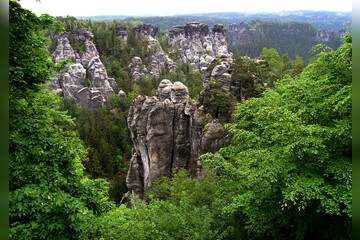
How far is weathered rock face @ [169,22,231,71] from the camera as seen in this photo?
124 meters

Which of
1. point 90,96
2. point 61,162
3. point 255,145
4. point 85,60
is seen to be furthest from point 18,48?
point 85,60

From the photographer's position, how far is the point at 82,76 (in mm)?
75062

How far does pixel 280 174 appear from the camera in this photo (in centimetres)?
822

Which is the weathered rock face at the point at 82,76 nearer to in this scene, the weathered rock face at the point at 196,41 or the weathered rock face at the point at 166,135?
the weathered rock face at the point at 166,135

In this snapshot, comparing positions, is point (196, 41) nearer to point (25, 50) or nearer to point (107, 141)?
point (107, 141)

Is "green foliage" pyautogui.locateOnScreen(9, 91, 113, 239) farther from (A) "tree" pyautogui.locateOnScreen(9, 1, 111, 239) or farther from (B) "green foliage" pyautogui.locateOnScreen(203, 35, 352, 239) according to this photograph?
(B) "green foliage" pyautogui.locateOnScreen(203, 35, 352, 239)

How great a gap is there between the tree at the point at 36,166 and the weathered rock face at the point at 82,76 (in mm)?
65189

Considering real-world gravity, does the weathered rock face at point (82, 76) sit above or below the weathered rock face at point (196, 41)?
below

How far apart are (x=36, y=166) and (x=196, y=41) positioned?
13035 cm

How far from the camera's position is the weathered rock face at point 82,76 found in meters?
72.8

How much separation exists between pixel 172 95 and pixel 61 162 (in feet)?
92.9

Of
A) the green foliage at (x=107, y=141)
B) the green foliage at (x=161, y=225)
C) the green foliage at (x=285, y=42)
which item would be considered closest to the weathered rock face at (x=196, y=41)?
the green foliage at (x=285, y=42)

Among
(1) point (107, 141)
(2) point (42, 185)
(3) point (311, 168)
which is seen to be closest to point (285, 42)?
(1) point (107, 141)

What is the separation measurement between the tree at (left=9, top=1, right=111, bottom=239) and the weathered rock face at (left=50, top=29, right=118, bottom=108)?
214 feet
